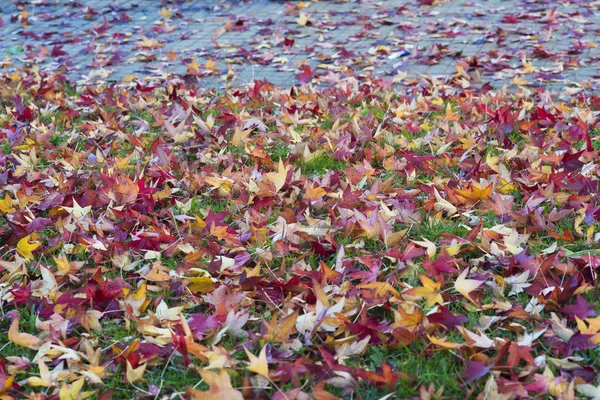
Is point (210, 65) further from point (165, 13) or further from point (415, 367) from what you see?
point (415, 367)

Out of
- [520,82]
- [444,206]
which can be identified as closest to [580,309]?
[444,206]

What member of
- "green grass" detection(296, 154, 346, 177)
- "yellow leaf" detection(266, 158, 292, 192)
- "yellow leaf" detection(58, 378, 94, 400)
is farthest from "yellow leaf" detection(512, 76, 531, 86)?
"yellow leaf" detection(58, 378, 94, 400)

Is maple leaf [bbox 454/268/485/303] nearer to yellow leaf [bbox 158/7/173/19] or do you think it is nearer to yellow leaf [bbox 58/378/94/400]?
yellow leaf [bbox 58/378/94/400]

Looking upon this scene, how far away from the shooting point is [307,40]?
22.2 feet

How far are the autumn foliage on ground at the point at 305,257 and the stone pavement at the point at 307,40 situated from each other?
1.46 meters

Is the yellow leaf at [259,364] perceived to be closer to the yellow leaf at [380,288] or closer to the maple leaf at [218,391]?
the maple leaf at [218,391]

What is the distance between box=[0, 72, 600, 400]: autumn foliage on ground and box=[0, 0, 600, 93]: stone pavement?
1.46 m

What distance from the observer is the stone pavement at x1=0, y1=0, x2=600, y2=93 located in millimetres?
5508

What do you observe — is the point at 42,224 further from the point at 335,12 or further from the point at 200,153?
the point at 335,12

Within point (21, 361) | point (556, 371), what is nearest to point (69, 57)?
point (21, 361)

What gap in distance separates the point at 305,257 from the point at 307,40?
459 centimetres

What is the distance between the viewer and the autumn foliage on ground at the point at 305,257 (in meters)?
1.92

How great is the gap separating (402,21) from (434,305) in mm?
5458

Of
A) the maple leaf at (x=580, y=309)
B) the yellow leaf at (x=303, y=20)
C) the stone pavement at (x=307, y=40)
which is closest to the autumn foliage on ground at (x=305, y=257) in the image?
the maple leaf at (x=580, y=309)
